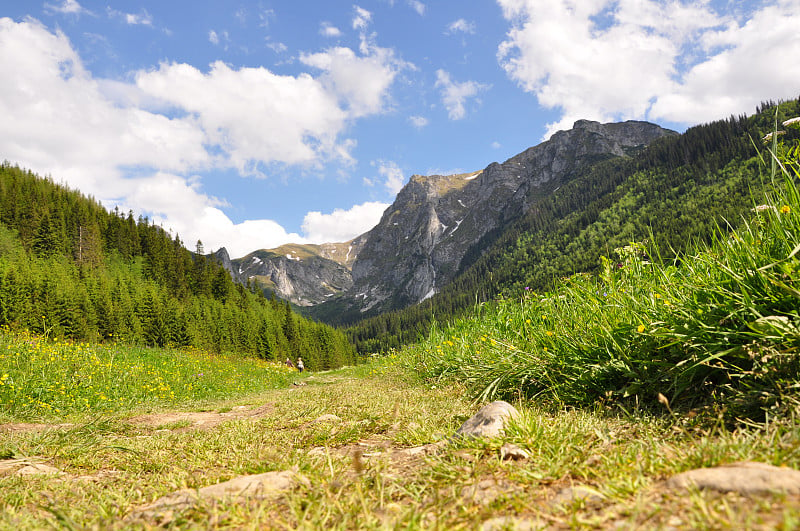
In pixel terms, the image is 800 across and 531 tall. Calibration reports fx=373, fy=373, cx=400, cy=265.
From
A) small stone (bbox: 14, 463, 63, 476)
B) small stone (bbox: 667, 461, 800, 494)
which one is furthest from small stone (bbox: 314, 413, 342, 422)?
small stone (bbox: 667, 461, 800, 494)

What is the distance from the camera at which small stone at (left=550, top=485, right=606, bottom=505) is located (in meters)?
1.50

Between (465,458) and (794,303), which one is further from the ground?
(794,303)

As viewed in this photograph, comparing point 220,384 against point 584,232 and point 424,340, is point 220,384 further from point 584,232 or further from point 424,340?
point 584,232

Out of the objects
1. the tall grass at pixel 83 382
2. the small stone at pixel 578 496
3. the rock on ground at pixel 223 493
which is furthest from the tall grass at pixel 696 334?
the tall grass at pixel 83 382

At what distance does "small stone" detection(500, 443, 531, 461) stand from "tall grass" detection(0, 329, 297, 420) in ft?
28.5

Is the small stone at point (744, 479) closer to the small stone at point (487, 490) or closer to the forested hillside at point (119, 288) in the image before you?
the small stone at point (487, 490)

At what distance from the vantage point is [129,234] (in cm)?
6756

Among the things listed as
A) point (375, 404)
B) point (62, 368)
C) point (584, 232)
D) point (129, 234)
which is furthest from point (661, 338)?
point (584, 232)

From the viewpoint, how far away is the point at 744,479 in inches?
50.7

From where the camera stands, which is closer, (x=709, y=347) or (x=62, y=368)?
(x=709, y=347)

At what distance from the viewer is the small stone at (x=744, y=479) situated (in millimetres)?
1213

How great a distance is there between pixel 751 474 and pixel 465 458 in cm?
130

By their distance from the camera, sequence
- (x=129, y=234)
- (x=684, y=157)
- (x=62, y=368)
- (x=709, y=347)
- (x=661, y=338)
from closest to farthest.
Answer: (x=709, y=347) < (x=661, y=338) < (x=62, y=368) < (x=129, y=234) < (x=684, y=157)

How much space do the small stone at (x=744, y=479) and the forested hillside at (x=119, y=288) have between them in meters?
32.2
